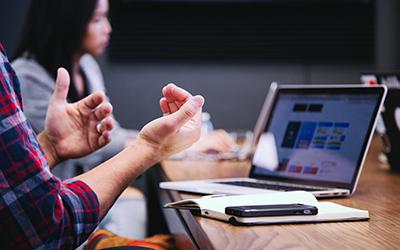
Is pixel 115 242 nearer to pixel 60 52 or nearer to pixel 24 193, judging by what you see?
pixel 24 193

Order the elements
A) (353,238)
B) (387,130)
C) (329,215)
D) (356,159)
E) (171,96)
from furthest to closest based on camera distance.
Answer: (387,130) → (356,159) → (171,96) → (329,215) → (353,238)

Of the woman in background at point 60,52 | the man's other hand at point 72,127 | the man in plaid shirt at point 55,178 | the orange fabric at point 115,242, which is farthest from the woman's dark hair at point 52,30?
the man in plaid shirt at point 55,178

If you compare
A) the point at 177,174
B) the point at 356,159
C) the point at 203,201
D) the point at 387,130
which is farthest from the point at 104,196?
the point at 387,130

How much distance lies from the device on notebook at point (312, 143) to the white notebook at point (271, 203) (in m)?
0.23

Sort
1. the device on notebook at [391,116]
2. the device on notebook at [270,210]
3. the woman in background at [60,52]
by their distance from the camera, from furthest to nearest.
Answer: the woman in background at [60,52] → the device on notebook at [391,116] → the device on notebook at [270,210]

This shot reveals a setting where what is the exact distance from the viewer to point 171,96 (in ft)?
4.87

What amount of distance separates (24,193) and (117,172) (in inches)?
9.7

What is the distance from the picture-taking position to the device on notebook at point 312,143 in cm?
162

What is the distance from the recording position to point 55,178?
3.93 feet

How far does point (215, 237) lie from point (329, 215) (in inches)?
9.7

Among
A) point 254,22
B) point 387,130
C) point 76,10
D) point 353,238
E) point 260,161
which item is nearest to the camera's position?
point 353,238

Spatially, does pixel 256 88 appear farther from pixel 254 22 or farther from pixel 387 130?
pixel 387 130

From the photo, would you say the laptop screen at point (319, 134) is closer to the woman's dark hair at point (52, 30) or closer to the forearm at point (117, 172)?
the forearm at point (117, 172)

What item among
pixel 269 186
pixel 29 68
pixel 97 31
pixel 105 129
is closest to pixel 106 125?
pixel 105 129
